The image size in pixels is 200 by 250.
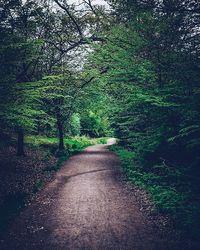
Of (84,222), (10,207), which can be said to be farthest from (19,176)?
(84,222)

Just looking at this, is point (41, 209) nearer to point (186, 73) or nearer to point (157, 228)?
point (157, 228)

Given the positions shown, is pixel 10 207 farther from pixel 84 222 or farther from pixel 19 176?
pixel 19 176

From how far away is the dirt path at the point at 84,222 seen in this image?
210 inches

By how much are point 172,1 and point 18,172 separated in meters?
9.99

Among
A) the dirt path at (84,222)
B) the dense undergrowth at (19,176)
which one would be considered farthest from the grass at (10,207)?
the dirt path at (84,222)

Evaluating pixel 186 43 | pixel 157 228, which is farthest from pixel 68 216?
pixel 186 43

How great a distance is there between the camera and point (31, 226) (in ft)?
20.8

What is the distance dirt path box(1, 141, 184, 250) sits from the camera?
533cm

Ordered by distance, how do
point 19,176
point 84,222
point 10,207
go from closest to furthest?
point 84,222, point 10,207, point 19,176

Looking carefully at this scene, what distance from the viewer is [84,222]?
255 inches

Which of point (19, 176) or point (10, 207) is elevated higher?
point (19, 176)

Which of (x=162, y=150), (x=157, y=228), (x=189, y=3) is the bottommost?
(x=157, y=228)

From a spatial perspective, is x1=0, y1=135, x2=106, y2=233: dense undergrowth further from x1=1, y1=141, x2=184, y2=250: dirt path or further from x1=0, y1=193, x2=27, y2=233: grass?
x1=1, y1=141, x2=184, y2=250: dirt path

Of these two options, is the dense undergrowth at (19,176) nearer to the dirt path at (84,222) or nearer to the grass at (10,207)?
the grass at (10,207)
